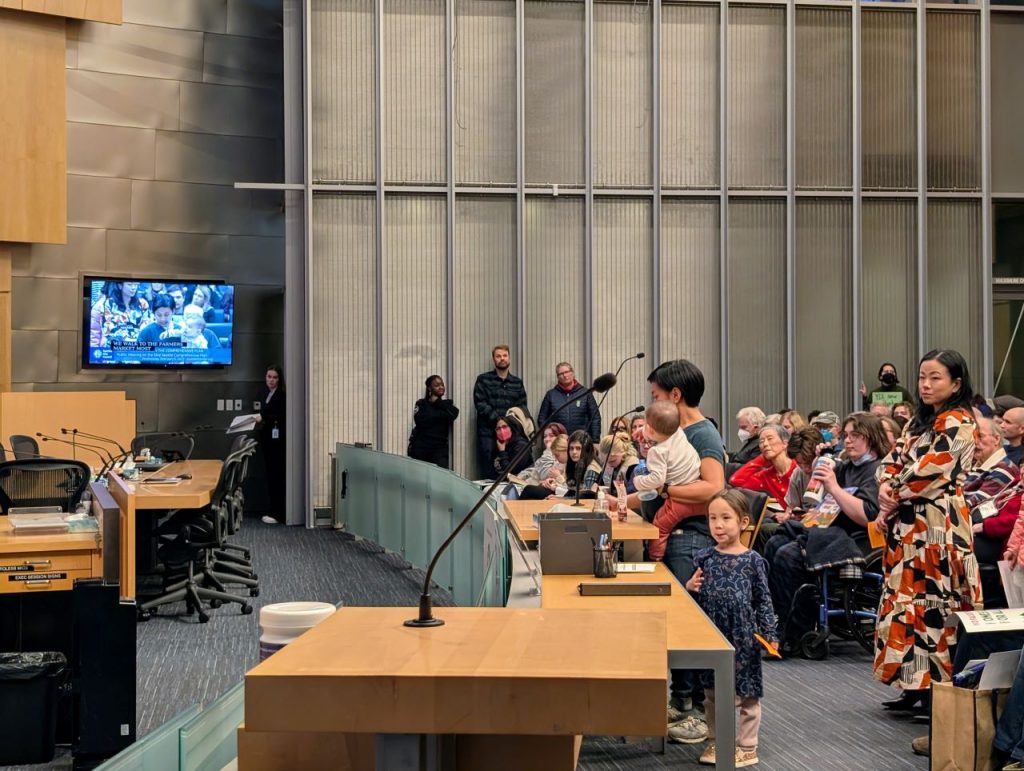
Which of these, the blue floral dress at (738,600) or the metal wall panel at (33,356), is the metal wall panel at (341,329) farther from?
the blue floral dress at (738,600)

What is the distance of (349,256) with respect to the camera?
42.3 ft

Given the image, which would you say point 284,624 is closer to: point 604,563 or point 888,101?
point 604,563

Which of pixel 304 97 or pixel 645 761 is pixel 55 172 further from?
pixel 645 761

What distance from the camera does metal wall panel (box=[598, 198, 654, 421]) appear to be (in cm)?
1325

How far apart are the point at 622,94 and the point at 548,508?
7.27 meters

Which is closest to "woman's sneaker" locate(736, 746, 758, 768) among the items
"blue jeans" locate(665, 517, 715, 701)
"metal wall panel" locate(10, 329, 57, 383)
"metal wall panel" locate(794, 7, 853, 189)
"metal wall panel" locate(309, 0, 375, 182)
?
"blue jeans" locate(665, 517, 715, 701)

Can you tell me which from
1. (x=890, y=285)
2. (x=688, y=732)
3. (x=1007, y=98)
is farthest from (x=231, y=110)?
(x=688, y=732)

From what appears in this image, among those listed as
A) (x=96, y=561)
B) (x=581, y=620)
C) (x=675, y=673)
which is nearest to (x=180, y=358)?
(x=96, y=561)

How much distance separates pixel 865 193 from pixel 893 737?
9000mm

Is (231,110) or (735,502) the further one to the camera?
(231,110)

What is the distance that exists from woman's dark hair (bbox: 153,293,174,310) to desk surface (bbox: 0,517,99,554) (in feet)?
28.1

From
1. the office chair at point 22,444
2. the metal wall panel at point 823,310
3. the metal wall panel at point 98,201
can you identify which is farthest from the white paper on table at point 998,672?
the metal wall panel at point 98,201

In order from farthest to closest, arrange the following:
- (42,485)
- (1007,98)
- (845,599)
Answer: (1007,98), (42,485), (845,599)

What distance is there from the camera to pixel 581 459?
312 inches
